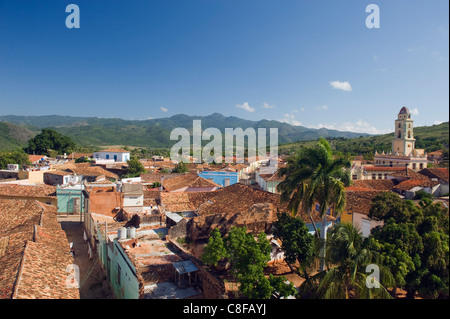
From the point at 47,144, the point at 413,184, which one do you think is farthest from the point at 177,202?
the point at 47,144

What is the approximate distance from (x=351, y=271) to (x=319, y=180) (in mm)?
3649

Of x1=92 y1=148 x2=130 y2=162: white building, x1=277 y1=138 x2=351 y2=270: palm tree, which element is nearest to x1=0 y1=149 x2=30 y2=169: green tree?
x1=92 y1=148 x2=130 y2=162: white building

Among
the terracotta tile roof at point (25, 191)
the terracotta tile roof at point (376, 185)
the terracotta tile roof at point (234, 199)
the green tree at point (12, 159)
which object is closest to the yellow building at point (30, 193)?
the terracotta tile roof at point (25, 191)

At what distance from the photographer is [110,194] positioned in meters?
20.5

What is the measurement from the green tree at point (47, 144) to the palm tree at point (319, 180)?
71652 millimetres

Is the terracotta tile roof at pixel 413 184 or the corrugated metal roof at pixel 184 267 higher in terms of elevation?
the terracotta tile roof at pixel 413 184

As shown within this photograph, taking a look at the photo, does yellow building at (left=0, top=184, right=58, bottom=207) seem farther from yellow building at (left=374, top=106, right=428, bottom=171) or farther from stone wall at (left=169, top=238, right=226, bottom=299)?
yellow building at (left=374, top=106, right=428, bottom=171)

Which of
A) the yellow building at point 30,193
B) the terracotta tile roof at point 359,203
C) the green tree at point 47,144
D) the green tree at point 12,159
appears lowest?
the yellow building at point 30,193

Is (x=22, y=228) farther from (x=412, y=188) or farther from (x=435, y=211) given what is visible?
Answer: (x=412, y=188)

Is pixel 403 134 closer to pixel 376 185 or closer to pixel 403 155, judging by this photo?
pixel 403 155

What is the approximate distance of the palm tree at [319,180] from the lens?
10.5 meters

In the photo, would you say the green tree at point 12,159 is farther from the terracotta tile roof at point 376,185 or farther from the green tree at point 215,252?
the terracotta tile roof at point 376,185

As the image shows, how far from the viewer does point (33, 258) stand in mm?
9891

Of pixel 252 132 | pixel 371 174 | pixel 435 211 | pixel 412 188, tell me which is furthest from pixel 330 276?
pixel 371 174
